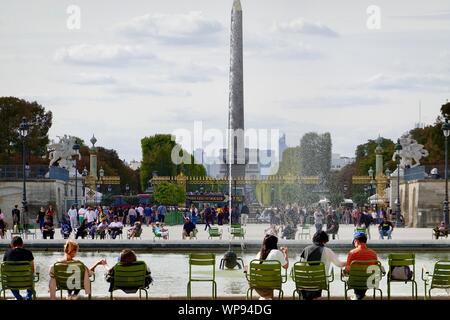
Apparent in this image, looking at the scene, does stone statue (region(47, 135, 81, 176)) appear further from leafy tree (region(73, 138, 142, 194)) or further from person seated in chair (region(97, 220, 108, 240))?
leafy tree (region(73, 138, 142, 194))

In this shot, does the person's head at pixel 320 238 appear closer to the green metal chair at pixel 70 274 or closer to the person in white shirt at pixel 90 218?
Result: the green metal chair at pixel 70 274

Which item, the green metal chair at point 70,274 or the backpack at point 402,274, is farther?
the backpack at point 402,274

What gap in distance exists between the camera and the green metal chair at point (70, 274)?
15.8 meters

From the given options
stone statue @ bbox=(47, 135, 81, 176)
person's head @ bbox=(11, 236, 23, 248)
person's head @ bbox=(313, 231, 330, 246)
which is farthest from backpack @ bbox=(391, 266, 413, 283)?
stone statue @ bbox=(47, 135, 81, 176)

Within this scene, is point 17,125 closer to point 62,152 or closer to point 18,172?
point 62,152

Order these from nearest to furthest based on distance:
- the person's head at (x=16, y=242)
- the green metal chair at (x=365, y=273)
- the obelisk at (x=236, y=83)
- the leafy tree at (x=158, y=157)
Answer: the green metal chair at (x=365, y=273) → the person's head at (x=16, y=242) → the obelisk at (x=236, y=83) → the leafy tree at (x=158, y=157)

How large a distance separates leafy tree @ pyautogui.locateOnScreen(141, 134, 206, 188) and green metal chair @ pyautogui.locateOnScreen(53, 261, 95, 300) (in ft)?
342

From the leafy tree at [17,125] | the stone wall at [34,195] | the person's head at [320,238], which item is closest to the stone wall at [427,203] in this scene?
the stone wall at [34,195]

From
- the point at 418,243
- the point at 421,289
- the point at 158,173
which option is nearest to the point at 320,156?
the point at 158,173

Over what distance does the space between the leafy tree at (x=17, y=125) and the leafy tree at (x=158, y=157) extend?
1671 inches

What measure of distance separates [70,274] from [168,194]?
77735mm

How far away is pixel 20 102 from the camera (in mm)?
76625

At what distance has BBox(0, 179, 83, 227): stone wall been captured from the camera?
2308 inches
